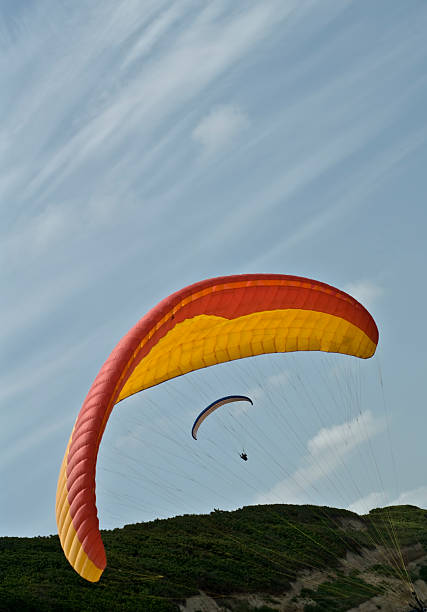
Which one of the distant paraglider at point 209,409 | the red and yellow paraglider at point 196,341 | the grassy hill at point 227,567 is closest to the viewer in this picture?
the red and yellow paraglider at point 196,341

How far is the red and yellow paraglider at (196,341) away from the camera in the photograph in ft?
38.5

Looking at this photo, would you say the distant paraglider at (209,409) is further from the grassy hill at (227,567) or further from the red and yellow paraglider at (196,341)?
the grassy hill at (227,567)

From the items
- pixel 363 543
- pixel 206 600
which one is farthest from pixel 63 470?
pixel 363 543

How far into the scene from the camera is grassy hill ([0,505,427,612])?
21.4 meters

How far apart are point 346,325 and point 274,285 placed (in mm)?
3242

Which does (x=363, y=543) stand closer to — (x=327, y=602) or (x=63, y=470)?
(x=327, y=602)

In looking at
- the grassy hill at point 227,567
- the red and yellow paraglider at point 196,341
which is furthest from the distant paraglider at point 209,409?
the grassy hill at point 227,567

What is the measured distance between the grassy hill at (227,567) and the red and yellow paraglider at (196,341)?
775cm

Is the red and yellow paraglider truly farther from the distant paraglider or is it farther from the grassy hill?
the grassy hill

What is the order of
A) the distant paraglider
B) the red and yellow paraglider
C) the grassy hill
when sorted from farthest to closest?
the grassy hill, the distant paraglider, the red and yellow paraglider

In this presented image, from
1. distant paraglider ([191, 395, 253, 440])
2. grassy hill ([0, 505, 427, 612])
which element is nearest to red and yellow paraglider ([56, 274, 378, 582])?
distant paraglider ([191, 395, 253, 440])

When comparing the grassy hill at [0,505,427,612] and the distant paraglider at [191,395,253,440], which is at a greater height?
the distant paraglider at [191,395,253,440]

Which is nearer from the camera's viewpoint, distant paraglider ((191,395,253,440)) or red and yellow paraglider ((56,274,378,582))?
red and yellow paraglider ((56,274,378,582))

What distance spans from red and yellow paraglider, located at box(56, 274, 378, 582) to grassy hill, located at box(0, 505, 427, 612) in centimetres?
775
